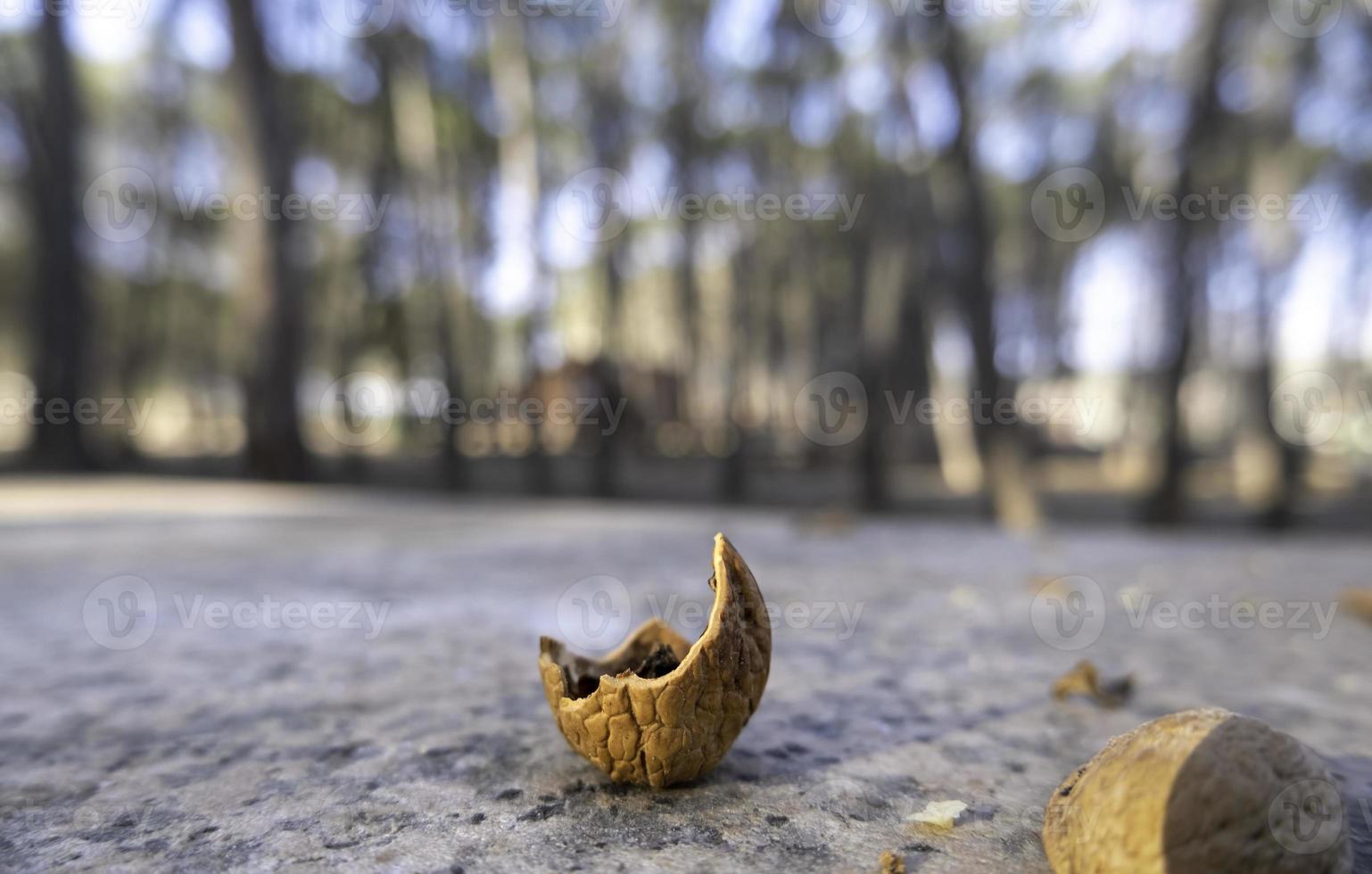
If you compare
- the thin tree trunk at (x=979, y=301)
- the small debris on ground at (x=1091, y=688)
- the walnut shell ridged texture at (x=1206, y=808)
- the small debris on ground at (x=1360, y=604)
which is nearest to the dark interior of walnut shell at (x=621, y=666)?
the walnut shell ridged texture at (x=1206, y=808)

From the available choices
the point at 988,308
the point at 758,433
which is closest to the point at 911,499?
→ the point at 988,308

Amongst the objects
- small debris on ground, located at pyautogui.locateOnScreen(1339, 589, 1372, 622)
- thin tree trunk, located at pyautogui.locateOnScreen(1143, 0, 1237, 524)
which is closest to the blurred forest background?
thin tree trunk, located at pyautogui.locateOnScreen(1143, 0, 1237, 524)

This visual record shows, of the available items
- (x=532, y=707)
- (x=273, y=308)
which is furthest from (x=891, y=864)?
(x=273, y=308)

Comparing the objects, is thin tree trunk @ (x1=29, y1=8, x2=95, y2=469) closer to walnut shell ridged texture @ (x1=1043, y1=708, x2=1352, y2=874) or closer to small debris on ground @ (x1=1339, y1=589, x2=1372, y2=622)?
walnut shell ridged texture @ (x1=1043, y1=708, x2=1352, y2=874)

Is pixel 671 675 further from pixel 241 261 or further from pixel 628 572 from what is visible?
pixel 241 261

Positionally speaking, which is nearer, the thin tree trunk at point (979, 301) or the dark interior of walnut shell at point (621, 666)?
the dark interior of walnut shell at point (621, 666)

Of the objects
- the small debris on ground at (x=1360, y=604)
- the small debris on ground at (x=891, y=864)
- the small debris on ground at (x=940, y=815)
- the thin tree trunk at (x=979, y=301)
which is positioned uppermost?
the thin tree trunk at (x=979, y=301)

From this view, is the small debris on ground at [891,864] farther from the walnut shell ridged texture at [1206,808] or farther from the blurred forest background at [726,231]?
the blurred forest background at [726,231]
